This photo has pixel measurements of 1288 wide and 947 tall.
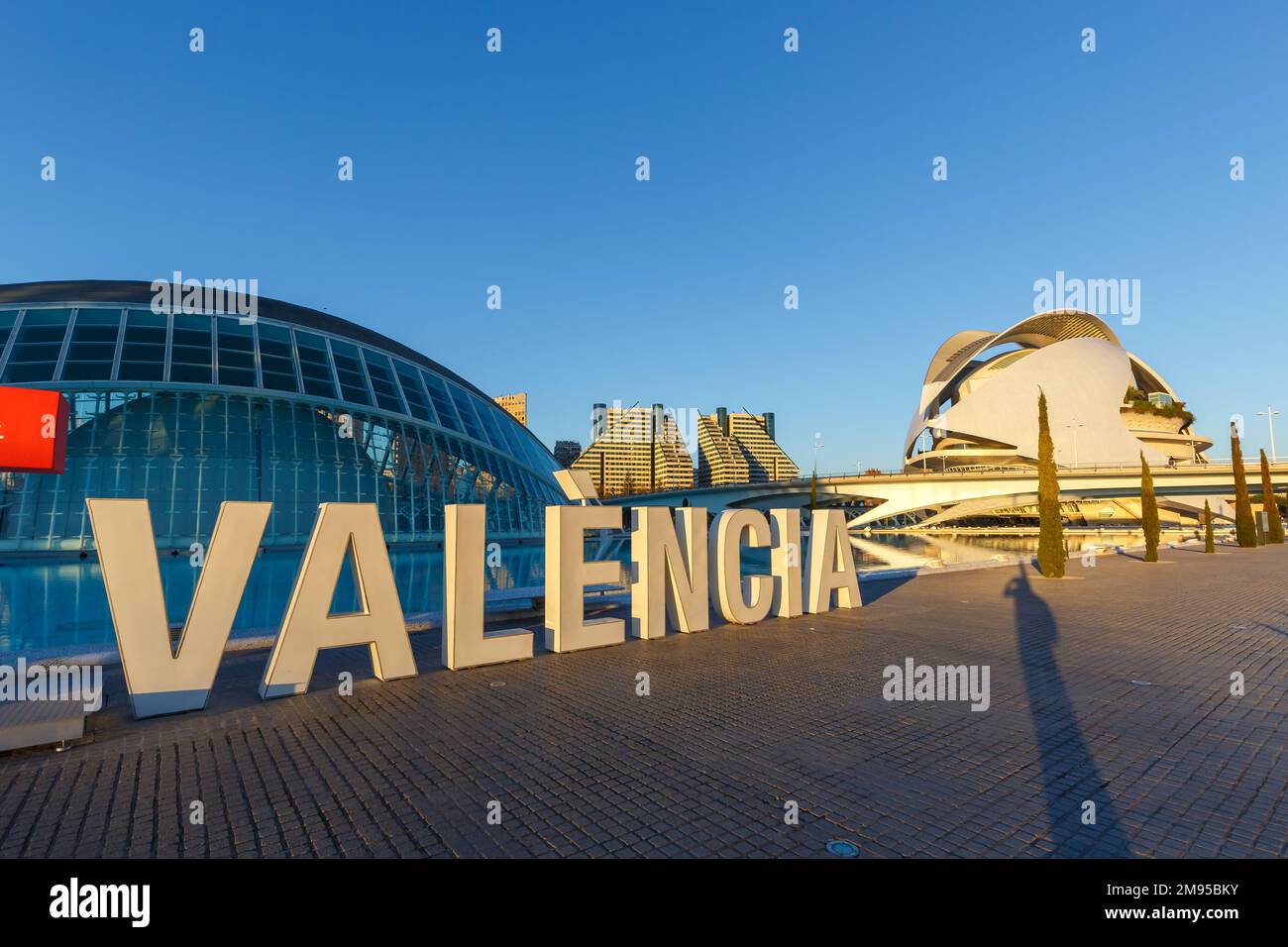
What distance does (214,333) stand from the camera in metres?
32.7

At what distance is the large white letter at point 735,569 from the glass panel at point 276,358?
88.6 feet

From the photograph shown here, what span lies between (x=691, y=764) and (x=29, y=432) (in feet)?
22.5

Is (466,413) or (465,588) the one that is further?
(466,413)

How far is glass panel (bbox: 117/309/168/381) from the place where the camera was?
29.4 meters

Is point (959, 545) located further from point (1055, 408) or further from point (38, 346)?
point (38, 346)

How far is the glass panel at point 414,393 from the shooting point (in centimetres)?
3641

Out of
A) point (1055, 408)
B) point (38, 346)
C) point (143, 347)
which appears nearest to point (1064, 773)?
point (143, 347)

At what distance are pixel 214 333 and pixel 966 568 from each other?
34.5m

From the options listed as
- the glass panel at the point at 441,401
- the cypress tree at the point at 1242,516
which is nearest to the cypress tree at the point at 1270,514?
the cypress tree at the point at 1242,516

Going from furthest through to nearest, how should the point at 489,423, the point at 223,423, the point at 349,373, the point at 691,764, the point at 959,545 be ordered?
the point at 959,545 → the point at 489,423 → the point at 349,373 → the point at 223,423 → the point at 691,764

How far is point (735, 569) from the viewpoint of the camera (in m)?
12.8
